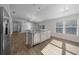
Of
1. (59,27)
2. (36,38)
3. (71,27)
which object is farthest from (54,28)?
(36,38)

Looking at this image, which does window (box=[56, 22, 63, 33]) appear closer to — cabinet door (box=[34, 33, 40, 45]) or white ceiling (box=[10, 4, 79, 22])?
white ceiling (box=[10, 4, 79, 22])

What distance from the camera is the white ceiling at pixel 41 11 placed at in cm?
181

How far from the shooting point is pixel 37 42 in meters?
1.94

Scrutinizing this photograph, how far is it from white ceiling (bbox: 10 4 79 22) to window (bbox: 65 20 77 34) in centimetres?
21

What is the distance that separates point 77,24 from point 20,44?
4.63 feet

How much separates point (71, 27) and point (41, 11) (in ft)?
2.66

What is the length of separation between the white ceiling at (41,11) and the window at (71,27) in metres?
0.21

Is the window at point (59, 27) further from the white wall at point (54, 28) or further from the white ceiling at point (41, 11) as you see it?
the white ceiling at point (41, 11)

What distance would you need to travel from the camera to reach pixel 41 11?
1886 millimetres

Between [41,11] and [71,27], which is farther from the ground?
[41,11]

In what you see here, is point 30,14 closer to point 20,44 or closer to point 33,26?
point 33,26

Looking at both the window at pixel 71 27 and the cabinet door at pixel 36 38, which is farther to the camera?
the cabinet door at pixel 36 38

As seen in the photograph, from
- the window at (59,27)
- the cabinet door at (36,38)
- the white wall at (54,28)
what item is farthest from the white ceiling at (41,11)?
the cabinet door at (36,38)

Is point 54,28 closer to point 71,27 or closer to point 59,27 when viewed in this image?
point 59,27
